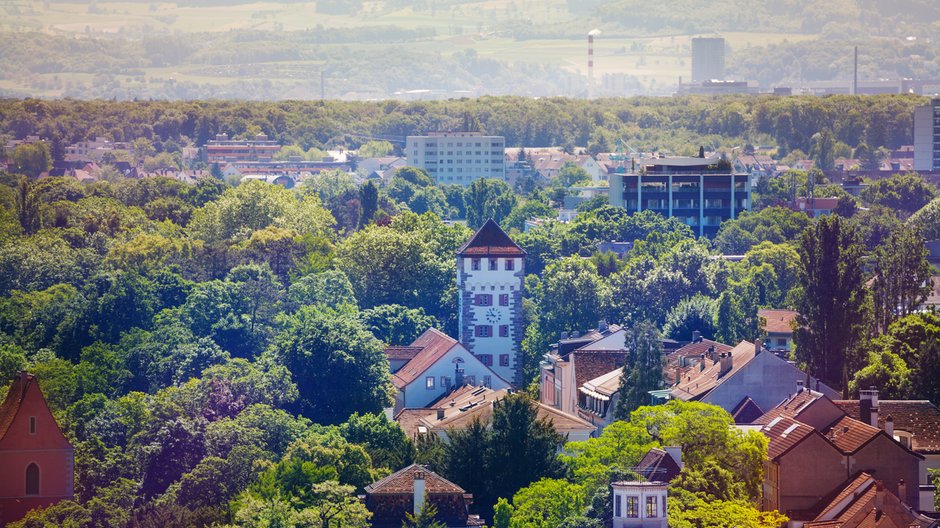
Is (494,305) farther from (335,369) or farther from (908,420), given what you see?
(908,420)

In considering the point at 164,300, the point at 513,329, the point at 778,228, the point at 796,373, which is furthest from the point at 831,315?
the point at 778,228

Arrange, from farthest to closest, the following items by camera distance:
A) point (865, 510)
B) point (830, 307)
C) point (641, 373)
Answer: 1. point (830, 307)
2. point (641, 373)
3. point (865, 510)

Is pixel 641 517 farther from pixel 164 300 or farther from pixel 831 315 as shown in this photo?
pixel 164 300

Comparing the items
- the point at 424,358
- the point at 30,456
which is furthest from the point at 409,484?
the point at 424,358

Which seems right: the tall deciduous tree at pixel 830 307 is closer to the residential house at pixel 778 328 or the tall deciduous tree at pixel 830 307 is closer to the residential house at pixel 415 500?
the residential house at pixel 778 328

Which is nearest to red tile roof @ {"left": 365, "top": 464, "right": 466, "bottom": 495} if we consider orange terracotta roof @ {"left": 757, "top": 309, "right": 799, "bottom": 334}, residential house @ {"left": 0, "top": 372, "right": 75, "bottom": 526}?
residential house @ {"left": 0, "top": 372, "right": 75, "bottom": 526}

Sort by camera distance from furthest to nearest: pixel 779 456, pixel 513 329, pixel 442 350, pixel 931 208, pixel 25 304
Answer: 1. pixel 931 208
2. pixel 25 304
3. pixel 513 329
4. pixel 442 350
5. pixel 779 456

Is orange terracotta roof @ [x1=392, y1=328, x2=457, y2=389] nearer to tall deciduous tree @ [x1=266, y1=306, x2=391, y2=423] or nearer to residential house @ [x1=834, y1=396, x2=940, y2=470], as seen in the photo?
tall deciduous tree @ [x1=266, y1=306, x2=391, y2=423]
